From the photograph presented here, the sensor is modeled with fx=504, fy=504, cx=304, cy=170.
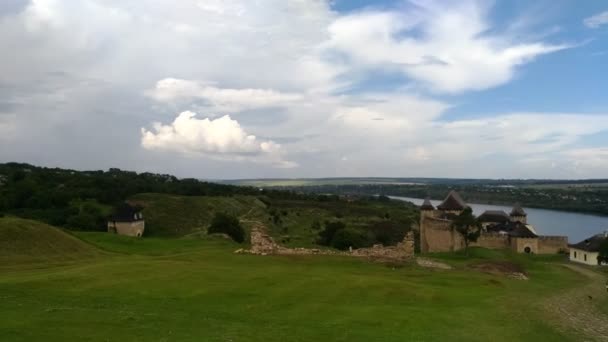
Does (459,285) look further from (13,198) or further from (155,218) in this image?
(13,198)

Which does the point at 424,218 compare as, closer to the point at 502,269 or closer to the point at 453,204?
the point at 453,204

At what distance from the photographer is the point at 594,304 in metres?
20.5

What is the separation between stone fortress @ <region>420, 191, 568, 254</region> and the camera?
45.8m

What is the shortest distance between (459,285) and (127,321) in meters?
13.8

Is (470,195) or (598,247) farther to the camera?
(470,195)

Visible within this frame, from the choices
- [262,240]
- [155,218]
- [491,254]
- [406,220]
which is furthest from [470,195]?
[262,240]


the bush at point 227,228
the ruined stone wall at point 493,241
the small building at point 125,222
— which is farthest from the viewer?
the small building at point 125,222

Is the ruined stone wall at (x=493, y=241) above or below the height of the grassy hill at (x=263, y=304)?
below

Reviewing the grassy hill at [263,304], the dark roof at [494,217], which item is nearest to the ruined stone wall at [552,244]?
the dark roof at [494,217]

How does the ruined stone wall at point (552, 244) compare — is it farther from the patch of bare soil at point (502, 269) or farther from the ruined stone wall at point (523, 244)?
the patch of bare soil at point (502, 269)

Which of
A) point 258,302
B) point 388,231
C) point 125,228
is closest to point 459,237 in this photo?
point 258,302

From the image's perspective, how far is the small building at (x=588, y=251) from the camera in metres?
43.1

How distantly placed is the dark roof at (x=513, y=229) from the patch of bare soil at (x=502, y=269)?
18.9m

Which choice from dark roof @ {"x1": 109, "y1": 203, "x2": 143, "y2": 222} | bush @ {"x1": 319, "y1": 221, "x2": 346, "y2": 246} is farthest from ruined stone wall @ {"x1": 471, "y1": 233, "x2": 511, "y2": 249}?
dark roof @ {"x1": 109, "y1": 203, "x2": 143, "y2": 222}
